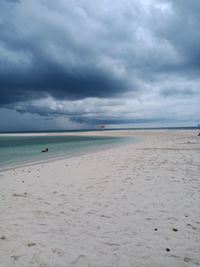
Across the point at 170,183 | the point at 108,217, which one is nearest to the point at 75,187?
the point at 108,217

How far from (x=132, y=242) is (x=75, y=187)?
4.14 m

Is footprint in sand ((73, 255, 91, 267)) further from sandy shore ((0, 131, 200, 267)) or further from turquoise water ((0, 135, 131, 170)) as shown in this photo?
turquoise water ((0, 135, 131, 170))

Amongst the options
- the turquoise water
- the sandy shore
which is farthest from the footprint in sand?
the turquoise water

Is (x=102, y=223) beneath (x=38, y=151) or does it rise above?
above

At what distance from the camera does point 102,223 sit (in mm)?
4812

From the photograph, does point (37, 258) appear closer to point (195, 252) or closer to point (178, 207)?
point (195, 252)

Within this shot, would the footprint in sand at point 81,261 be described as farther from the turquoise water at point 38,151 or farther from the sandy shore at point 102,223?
the turquoise water at point 38,151

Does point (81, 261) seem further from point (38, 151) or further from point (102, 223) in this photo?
point (38, 151)

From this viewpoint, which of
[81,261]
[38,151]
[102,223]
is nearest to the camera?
[81,261]

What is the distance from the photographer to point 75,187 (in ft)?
25.6

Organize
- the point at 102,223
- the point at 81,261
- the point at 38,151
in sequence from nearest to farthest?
the point at 81,261, the point at 102,223, the point at 38,151

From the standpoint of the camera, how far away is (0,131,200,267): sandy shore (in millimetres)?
3566

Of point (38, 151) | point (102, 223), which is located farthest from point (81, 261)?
point (38, 151)

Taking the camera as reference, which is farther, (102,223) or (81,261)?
(102,223)
